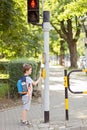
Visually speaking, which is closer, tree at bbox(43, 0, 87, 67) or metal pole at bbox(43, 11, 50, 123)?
metal pole at bbox(43, 11, 50, 123)

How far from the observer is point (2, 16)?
17.7 m

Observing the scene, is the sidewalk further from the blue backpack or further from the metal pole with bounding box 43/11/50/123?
the blue backpack

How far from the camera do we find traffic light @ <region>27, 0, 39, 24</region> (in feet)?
32.9

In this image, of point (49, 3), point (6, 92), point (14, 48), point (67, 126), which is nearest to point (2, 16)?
point (6, 92)

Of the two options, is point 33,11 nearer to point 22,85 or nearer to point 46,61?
point 46,61

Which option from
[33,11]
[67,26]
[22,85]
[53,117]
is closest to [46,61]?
[22,85]

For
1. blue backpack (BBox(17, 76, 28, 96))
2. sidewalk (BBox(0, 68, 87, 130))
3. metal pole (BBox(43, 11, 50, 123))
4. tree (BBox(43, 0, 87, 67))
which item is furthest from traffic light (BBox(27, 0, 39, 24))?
tree (BBox(43, 0, 87, 67))

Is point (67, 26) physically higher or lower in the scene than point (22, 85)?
lower

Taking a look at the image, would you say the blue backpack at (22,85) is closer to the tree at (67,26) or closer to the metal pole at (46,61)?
the metal pole at (46,61)

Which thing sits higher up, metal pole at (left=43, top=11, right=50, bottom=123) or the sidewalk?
metal pole at (left=43, top=11, right=50, bottom=123)

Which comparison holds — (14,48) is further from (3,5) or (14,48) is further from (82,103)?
(82,103)

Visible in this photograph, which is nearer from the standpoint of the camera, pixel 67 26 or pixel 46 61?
pixel 46 61

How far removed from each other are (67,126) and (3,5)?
9.08 metres

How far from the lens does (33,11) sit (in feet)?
33.0
